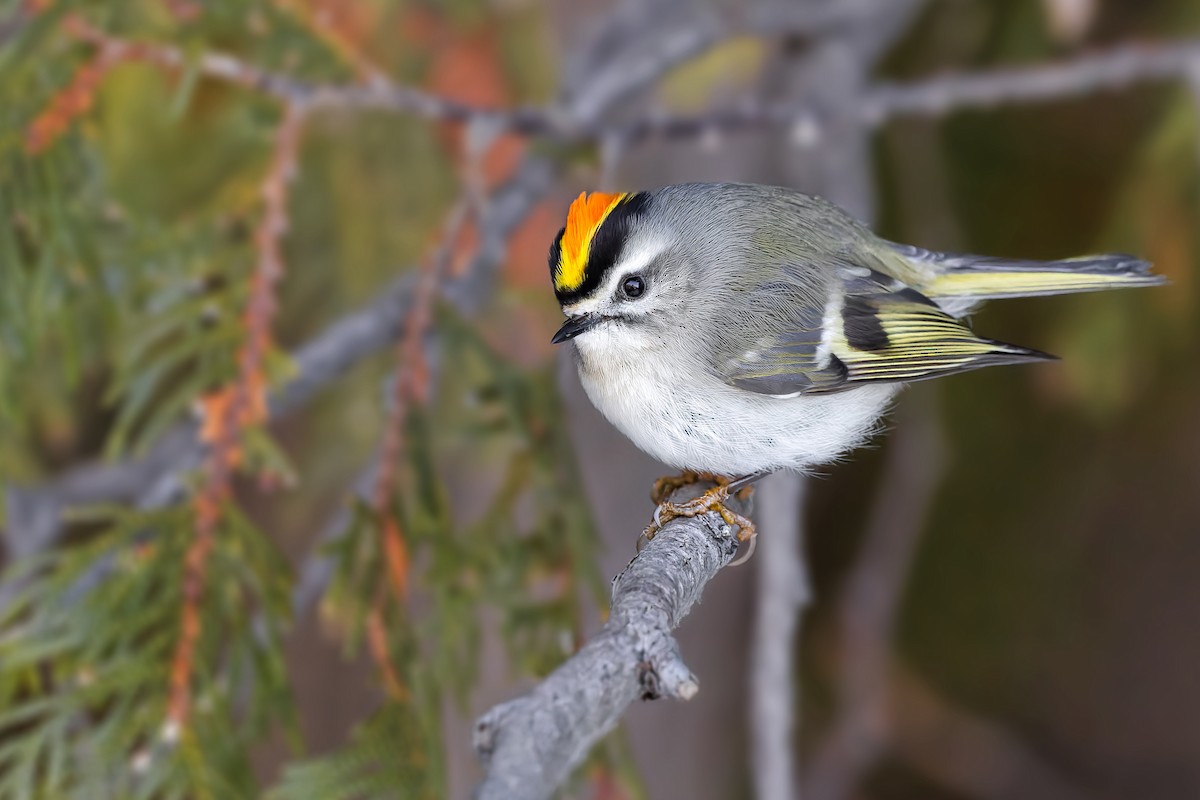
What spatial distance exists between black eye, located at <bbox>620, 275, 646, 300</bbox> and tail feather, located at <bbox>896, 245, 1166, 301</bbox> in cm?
46

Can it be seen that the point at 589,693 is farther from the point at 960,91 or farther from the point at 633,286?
the point at 960,91

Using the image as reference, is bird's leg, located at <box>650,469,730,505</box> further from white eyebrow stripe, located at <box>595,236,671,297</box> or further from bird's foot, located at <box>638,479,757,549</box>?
white eyebrow stripe, located at <box>595,236,671,297</box>

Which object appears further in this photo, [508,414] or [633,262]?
[508,414]

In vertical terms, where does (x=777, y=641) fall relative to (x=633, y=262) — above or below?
below

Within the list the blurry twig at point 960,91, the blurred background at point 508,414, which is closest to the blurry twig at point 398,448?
the blurred background at point 508,414

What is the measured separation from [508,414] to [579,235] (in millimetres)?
416

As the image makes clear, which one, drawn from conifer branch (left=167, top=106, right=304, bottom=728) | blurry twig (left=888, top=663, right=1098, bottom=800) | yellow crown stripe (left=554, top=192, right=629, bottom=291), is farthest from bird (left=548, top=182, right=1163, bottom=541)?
blurry twig (left=888, top=663, right=1098, bottom=800)

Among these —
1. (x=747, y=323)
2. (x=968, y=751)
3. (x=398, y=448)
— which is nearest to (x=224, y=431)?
(x=398, y=448)

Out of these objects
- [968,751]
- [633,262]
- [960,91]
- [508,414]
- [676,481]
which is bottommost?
[968,751]

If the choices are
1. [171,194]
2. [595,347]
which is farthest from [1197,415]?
[171,194]

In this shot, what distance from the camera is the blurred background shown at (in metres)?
1.66

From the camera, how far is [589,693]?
81 centimetres

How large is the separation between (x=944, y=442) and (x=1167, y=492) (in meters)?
0.96

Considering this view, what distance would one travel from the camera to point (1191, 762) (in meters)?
3.29
